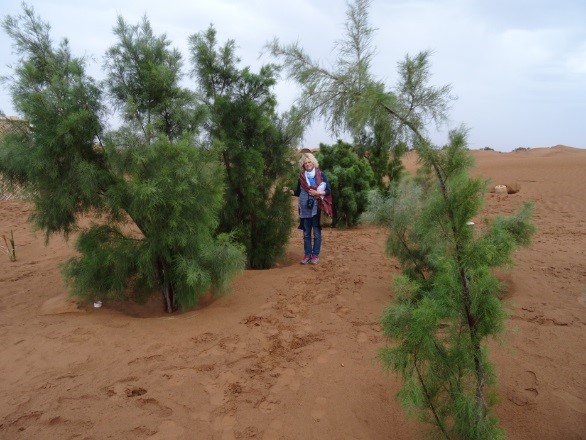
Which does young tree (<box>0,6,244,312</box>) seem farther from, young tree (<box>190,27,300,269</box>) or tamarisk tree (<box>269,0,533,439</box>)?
tamarisk tree (<box>269,0,533,439</box>)

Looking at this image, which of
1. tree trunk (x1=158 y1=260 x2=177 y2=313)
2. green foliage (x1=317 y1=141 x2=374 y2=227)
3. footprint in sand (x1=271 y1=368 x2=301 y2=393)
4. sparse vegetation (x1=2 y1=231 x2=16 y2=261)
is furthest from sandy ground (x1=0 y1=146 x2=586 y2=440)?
green foliage (x1=317 y1=141 x2=374 y2=227)

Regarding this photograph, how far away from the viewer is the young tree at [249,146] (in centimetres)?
625

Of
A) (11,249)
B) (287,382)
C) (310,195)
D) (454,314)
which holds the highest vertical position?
(310,195)

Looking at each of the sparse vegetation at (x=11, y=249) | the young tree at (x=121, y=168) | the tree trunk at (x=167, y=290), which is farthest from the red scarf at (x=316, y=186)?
the sparse vegetation at (x=11, y=249)

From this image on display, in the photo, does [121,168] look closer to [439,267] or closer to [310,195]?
[310,195]

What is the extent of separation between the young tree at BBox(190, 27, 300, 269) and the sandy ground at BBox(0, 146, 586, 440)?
812 mm

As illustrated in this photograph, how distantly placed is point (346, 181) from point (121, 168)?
276 inches

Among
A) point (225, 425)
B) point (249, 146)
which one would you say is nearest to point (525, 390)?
point (225, 425)

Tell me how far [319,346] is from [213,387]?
1150 millimetres

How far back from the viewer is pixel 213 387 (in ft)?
12.5

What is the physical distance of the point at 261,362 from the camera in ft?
13.7

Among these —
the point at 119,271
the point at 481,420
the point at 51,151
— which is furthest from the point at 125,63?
the point at 481,420

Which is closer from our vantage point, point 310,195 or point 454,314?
point 454,314

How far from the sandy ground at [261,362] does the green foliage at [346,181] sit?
13.9 ft
